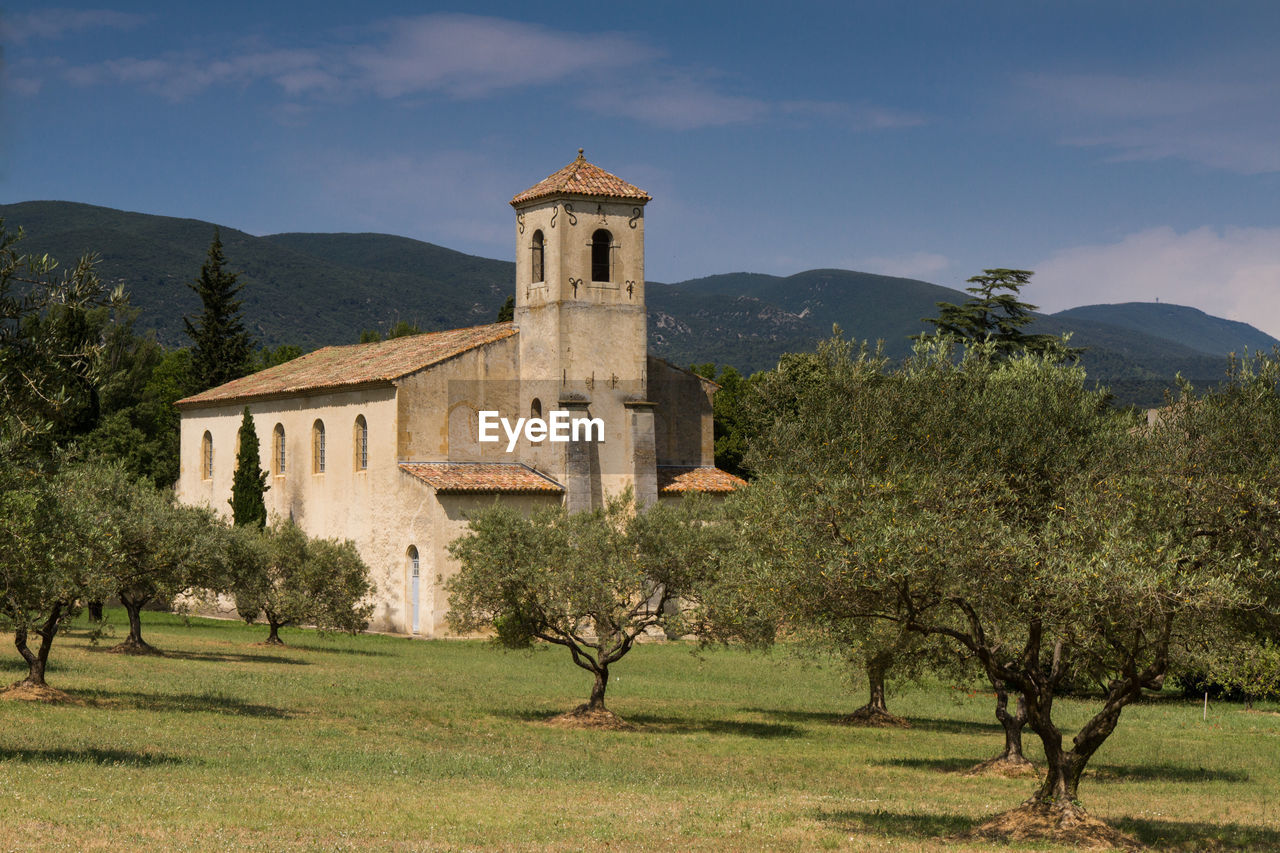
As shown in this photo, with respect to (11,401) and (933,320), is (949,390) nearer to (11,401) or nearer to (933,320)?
(11,401)

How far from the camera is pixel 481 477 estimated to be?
48281 mm

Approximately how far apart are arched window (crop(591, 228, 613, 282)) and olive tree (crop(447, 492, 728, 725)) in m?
22.2

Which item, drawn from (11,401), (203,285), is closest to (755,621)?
(11,401)

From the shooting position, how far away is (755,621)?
27406 millimetres

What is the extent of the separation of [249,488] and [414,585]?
10.6 metres

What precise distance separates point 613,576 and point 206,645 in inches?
763

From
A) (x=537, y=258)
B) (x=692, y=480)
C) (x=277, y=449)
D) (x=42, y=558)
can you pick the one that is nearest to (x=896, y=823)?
(x=42, y=558)

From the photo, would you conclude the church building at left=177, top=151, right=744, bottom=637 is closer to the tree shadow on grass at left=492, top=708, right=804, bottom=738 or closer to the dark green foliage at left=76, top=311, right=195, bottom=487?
the dark green foliage at left=76, top=311, right=195, bottom=487

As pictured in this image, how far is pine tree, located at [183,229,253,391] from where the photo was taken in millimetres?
73656

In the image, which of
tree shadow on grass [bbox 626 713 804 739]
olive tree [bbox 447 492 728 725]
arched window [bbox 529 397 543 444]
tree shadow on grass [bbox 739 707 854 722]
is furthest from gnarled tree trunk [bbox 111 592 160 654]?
tree shadow on grass [bbox 739 707 854 722]

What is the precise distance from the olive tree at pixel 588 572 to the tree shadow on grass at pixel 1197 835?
10.6m

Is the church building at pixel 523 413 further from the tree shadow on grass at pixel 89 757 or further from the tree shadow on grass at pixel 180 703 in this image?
the tree shadow on grass at pixel 89 757

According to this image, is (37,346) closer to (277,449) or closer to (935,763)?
(935,763)

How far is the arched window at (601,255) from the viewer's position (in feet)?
165
